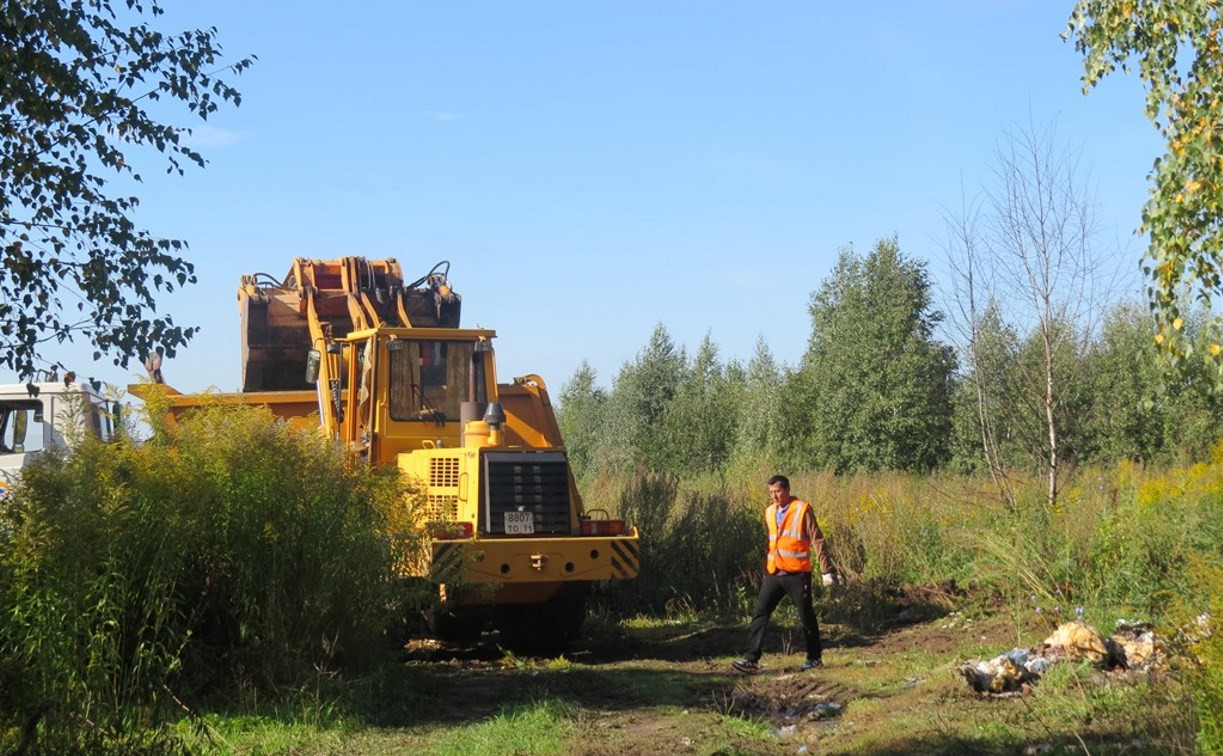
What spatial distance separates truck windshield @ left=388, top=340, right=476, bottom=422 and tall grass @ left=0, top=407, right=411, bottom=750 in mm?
2306

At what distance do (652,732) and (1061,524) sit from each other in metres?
6.38

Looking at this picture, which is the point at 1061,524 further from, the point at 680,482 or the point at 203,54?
the point at 203,54

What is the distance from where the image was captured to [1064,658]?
9578 mm

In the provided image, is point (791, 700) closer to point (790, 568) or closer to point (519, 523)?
point (790, 568)

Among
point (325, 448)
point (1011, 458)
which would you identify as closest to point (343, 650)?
point (325, 448)

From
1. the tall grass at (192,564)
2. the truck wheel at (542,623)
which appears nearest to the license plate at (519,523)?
the truck wheel at (542,623)

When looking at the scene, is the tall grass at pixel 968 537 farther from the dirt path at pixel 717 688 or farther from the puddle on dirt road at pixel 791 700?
the puddle on dirt road at pixel 791 700

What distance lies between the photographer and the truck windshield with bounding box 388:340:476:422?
13.4 metres

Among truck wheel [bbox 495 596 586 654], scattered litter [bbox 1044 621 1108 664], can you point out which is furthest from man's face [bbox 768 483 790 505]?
scattered litter [bbox 1044 621 1108 664]

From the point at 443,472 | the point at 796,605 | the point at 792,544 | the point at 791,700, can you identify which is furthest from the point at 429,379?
the point at 791,700

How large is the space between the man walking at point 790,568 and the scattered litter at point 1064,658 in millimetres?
2360

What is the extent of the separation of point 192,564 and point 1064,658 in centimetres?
627

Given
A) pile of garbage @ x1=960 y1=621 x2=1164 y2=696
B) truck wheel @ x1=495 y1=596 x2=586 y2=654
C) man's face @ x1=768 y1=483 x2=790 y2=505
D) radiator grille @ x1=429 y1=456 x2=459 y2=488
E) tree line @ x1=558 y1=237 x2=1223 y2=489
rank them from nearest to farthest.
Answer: pile of garbage @ x1=960 y1=621 x2=1164 y2=696, man's face @ x1=768 y1=483 x2=790 y2=505, radiator grille @ x1=429 y1=456 x2=459 y2=488, truck wheel @ x1=495 y1=596 x2=586 y2=654, tree line @ x1=558 y1=237 x2=1223 y2=489

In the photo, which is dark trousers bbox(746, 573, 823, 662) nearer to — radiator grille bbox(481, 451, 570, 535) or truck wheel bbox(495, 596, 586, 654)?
truck wheel bbox(495, 596, 586, 654)
